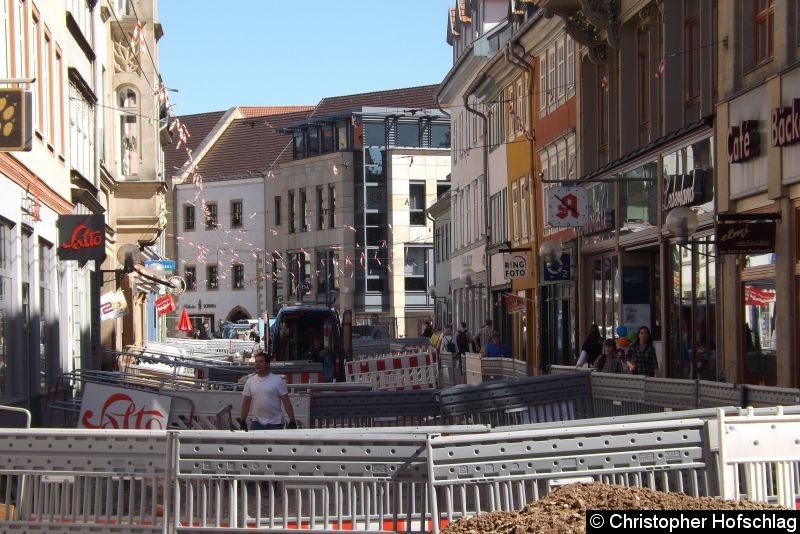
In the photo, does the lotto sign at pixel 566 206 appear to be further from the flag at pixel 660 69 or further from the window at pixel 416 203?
the window at pixel 416 203

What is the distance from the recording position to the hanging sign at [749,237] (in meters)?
20.3

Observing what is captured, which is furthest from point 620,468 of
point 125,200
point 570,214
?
point 125,200

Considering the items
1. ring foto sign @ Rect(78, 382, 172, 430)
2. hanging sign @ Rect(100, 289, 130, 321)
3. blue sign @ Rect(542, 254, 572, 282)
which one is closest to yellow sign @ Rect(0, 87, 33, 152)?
ring foto sign @ Rect(78, 382, 172, 430)

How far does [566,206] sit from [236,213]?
5990 cm

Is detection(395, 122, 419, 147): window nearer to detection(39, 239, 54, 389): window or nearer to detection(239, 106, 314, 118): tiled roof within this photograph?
detection(239, 106, 314, 118): tiled roof

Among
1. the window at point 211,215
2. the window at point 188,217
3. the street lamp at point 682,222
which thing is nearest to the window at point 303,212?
the window at point 211,215

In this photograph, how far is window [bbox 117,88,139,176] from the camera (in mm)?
38000

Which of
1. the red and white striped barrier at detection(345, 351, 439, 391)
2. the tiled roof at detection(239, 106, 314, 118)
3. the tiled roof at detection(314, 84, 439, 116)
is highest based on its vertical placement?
the tiled roof at detection(239, 106, 314, 118)

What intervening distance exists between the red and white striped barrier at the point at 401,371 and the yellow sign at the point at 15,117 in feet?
66.0

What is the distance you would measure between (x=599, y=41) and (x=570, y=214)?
144 inches

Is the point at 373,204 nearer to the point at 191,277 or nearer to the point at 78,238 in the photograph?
the point at 191,277

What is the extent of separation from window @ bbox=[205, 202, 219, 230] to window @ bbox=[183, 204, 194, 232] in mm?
1323

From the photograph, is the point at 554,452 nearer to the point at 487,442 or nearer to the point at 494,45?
the point at 487,442

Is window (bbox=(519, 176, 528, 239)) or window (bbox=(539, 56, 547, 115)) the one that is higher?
window (bbox=(539, 56, 547, 115))
